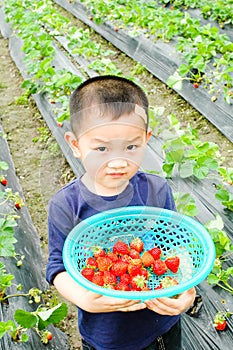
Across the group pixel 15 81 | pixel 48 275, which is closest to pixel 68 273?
pixel 48 275

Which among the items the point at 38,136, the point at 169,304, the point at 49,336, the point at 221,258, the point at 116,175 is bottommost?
the point at 38,136

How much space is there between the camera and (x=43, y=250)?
3.20 meters

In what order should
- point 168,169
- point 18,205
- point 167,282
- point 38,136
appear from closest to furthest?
point 167,282
point 168,169
point 18,205
point 38,136

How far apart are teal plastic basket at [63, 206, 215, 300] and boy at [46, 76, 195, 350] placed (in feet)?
0.11

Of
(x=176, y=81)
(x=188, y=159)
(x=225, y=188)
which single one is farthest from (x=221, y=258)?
(x=176, y=81)

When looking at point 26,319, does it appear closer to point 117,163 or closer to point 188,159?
point 117,163

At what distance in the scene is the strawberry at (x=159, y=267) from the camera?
1.71 m

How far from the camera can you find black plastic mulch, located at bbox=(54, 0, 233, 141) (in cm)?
429

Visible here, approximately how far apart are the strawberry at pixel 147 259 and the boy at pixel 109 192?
17 cm

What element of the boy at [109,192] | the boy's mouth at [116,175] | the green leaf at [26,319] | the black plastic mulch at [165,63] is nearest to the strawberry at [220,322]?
the boy at [109,192]

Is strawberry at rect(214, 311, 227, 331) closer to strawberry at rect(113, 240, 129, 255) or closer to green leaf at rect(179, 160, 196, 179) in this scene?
strawberry at rect(113, 240, 129, 255)

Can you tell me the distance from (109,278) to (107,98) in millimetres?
584

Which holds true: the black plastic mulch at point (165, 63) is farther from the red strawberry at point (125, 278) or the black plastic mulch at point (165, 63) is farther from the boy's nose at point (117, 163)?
the boy's nose at point (117, 163)

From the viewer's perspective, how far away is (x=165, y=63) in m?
5.23
